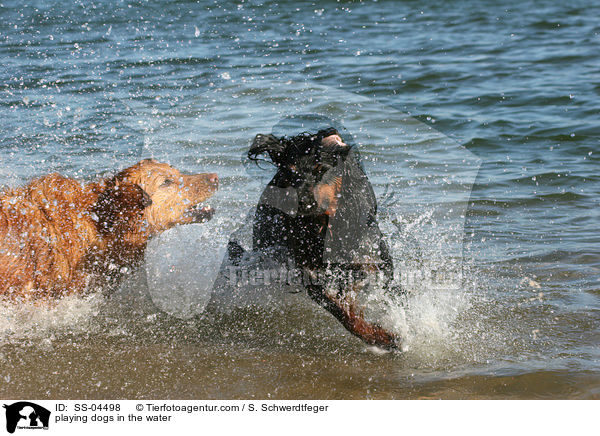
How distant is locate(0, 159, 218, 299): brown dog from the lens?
4.19 metres

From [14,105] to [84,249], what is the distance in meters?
6.28

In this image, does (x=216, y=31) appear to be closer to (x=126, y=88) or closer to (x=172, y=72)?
(x=172, y=72)

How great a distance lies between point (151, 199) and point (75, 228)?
1.86 feet

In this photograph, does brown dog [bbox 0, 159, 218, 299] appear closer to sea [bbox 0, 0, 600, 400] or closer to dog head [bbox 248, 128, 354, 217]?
sea [bbox 0, 0, 600, 400]

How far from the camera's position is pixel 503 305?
188 inches

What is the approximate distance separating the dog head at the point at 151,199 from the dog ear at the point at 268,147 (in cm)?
88

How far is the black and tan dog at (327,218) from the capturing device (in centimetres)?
385

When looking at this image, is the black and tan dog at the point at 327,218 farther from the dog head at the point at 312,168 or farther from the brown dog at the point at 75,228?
the brown dog at the point at 75,228
